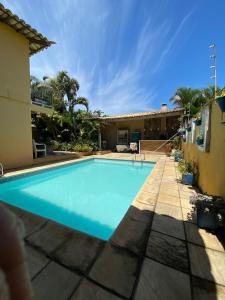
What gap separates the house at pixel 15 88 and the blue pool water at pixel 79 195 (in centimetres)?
193

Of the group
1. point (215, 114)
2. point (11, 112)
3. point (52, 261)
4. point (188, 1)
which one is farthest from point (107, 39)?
point (52, 261)

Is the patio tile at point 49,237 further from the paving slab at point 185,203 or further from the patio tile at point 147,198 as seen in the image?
the paving slab at point 185,203

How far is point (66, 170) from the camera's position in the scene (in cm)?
920

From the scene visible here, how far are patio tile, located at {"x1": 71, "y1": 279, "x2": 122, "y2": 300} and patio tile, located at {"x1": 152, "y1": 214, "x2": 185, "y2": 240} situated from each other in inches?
54.0

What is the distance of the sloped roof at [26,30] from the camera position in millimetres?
6984

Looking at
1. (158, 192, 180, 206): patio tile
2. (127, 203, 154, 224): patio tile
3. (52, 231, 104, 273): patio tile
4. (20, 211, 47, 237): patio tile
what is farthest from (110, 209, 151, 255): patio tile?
(20, 211, 47, 237): patio tile

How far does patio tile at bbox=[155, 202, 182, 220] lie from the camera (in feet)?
10.8

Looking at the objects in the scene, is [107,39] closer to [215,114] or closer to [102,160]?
[102,160]

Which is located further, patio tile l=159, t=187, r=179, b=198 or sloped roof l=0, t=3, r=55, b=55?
sloped roof l=0, t=3, r=55, b=55

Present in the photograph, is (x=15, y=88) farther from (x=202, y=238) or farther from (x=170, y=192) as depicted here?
(x=202, y=238)

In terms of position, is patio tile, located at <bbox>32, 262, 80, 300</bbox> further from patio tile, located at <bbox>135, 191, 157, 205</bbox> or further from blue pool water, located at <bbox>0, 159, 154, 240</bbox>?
patio tile, located at <bbox>135, 191, 157, 205</bbox>

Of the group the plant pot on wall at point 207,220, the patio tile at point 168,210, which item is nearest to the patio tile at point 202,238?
the plant pot on wall at point 207,220

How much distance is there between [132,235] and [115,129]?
52.8 ft

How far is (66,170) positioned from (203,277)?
26.8 ft
